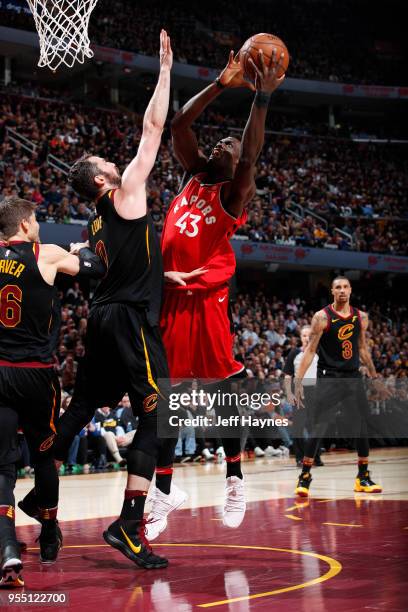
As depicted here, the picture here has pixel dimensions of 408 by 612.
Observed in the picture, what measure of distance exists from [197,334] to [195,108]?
4.86 feet

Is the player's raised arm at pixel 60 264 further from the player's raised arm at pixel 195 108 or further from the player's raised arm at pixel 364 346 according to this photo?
the player's raised arm at pixel 364 346

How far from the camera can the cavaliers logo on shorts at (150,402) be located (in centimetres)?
444

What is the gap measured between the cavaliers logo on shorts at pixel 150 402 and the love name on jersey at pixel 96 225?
1076 mm

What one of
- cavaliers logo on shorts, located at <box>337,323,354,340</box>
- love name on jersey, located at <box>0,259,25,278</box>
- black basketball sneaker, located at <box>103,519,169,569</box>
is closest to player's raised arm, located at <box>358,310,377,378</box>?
cavaliers logo on shorts, located at <box>337,323,354,340</box>

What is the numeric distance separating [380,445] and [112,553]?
13.0 m

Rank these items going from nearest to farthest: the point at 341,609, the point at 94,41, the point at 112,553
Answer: the point at 341,609 < the point at 112,553 < the point at 94,41

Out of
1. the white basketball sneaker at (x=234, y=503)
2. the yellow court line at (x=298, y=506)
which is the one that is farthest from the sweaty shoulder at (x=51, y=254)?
the yellow court line at (x=298, y=506)

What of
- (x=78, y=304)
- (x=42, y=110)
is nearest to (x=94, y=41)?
(x=42, y=110)

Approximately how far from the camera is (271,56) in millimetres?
4719

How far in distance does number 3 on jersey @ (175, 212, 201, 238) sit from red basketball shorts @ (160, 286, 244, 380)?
1.27ft

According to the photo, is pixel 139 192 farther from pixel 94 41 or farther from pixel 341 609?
pixel 94 41

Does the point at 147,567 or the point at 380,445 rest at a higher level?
the point at 147,567

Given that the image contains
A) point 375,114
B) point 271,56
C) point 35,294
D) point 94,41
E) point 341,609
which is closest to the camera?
point 341,609

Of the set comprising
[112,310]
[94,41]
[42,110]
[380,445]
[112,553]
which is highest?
[94,41]
